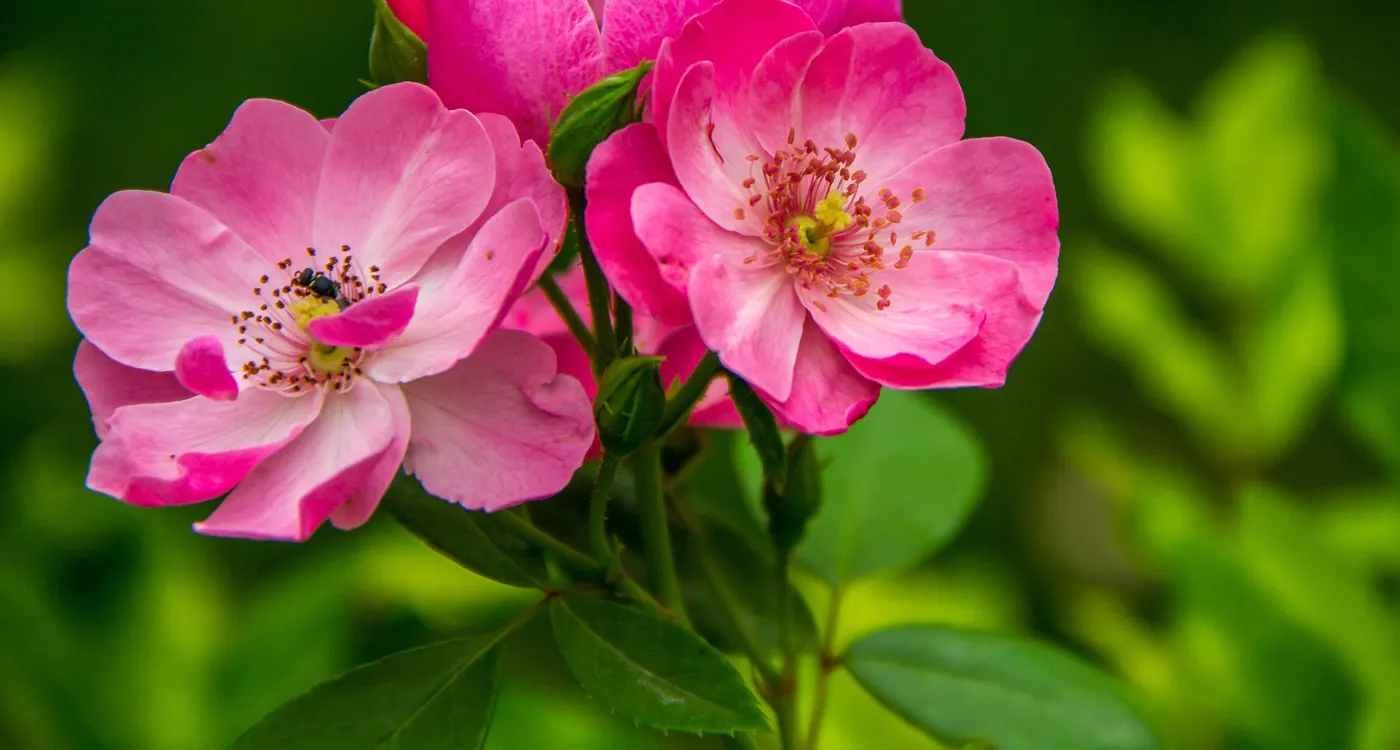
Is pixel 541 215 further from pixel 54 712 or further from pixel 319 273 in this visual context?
pixel 54 712

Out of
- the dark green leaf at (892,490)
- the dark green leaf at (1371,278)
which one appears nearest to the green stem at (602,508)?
the dark green leaf at (892,490)

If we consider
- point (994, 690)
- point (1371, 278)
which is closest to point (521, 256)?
point (994, 690)

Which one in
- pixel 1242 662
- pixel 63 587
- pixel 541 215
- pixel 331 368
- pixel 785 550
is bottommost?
pixel 63 587

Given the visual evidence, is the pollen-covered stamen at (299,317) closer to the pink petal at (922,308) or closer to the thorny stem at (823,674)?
the pink petal at (922,308)

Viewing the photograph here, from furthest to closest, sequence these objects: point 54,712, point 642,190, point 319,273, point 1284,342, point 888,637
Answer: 1. point 1284,342
2. point 54,712
3. point 888,637
4. point 319,273
5. point 642,190

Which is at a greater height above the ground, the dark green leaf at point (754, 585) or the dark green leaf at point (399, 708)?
the dark green leaf at point (399, 708)

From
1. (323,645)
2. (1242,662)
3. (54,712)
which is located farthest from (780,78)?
(54,712)

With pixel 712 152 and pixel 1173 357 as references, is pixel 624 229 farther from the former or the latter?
pixel 1173 357

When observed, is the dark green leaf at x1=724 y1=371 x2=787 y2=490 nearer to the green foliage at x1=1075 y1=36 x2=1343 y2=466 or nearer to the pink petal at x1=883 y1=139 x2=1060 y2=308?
the pink petal at x1=883 y1=139 x2=1060 y2=308
